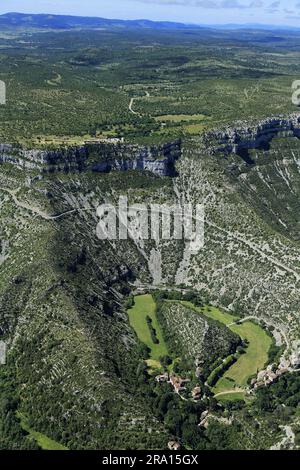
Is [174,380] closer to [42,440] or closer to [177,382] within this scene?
[177,382]

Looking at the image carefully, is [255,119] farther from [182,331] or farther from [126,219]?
[182,331]

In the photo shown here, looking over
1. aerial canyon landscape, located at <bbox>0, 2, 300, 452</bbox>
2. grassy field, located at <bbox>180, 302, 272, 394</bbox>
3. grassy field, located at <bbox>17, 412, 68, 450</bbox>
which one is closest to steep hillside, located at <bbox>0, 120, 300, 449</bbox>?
aerial canyon landscape, located at <bbox>0, 2, 300, 452</bbox>

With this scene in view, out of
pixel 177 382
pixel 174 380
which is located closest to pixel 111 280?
pixel 174 380

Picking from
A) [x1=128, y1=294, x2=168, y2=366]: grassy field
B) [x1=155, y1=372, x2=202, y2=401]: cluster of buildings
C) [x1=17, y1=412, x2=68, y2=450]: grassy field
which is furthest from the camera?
[x1=128, y1=294, x2=168, y2=366]: grassy field

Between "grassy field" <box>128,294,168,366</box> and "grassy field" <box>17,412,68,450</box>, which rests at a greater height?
"grassy field" <box>128,294,168,366</box>

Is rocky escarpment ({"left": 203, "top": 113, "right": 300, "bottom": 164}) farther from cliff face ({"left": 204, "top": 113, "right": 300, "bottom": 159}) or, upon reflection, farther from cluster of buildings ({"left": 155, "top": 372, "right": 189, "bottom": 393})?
cluster of buildings ({"left": 155, "top": 372, "right": 189, "bottom": 393})

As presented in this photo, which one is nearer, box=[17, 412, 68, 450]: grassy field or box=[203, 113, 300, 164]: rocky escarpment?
box=[17, 412, 68, 450]: grassy field

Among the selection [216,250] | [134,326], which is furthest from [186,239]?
[134,326]
